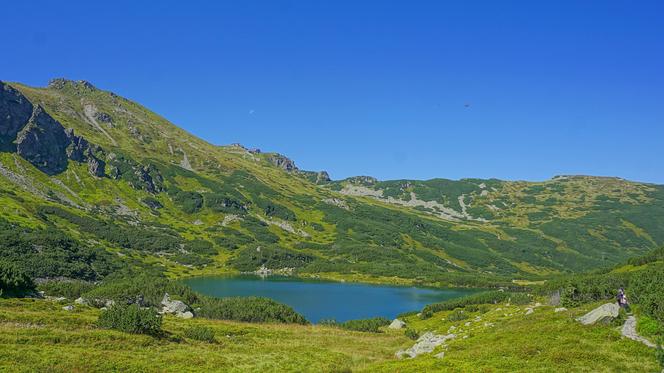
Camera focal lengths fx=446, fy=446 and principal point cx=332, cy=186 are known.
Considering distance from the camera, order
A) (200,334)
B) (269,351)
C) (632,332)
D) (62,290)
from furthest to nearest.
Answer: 1. (62,290)
2. (200,334)
3. (269,351)
4. (632,332)

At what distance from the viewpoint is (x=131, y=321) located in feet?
105

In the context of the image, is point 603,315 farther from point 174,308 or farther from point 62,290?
point 62,290

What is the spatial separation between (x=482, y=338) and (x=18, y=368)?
27.5 meters

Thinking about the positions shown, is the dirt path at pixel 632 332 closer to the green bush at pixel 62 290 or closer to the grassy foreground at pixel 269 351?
the grassy foreground at pixel 269 351

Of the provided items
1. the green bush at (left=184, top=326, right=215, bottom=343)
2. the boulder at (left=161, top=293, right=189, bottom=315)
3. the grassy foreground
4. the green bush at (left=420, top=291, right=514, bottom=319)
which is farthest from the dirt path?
the green bush at (left=420, top=291, right=514, bottom=319)

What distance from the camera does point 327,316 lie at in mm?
99000

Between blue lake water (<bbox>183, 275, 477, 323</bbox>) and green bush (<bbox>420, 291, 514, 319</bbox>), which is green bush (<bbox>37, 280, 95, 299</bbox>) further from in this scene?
green bush (<bbox>420, 291, 514, 319</bbox>)

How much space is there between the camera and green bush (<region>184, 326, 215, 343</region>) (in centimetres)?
3534

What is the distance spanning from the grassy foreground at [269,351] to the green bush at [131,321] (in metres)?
1.07

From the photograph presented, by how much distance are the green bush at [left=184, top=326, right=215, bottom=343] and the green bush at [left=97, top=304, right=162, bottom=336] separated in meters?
3.19

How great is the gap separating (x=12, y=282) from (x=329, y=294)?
327 ft

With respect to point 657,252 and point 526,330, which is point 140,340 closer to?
point 526,330

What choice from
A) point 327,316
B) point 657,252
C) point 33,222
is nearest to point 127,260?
point 33,222

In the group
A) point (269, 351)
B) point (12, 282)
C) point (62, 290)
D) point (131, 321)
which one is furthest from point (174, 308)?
point (269, 351)
